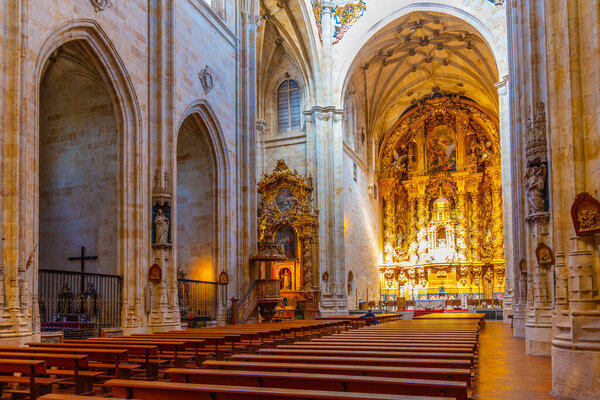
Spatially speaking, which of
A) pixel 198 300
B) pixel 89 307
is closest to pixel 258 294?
pixel 198 300

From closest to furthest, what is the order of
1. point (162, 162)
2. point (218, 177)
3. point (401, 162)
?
point (162, 162), point (218, 177), point (401, 162)

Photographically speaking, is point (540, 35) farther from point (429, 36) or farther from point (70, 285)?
point (429, 36)

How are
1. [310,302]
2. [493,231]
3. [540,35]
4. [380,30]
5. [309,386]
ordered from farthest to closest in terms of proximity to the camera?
[493,231]
[380,30]
[310,302]
[540,35]
[309,386]

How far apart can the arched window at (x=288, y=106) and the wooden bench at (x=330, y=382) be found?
2848cm

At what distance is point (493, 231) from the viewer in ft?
129

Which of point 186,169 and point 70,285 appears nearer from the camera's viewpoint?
point 70,285

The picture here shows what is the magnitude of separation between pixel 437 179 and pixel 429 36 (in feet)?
37.7

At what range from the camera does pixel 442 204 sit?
41125 millimetres

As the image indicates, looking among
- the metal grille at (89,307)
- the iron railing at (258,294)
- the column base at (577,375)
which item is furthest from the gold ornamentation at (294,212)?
the column base at (577,375)

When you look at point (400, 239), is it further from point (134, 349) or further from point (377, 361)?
point (377, 361)

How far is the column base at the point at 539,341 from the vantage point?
10430 millimetres

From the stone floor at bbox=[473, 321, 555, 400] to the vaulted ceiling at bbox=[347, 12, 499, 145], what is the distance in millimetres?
23149

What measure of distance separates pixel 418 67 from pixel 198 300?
2635cm

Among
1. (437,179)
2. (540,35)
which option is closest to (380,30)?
(437,179)
